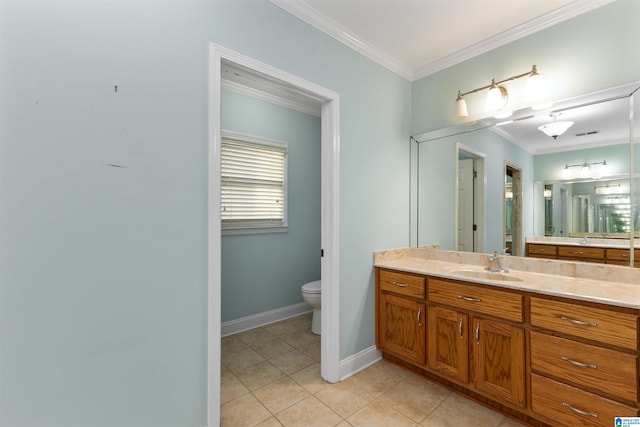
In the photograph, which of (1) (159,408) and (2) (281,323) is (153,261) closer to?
(1) (159,408)

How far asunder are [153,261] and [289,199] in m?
2.10

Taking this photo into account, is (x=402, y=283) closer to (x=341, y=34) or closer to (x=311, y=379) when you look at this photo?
(x=311, y=379)

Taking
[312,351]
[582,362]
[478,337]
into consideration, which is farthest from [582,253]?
[312,351]

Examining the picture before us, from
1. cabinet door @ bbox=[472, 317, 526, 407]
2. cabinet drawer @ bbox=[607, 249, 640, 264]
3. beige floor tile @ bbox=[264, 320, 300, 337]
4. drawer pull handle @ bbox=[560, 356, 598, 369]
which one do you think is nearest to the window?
beige floor tile @ bbox=[264, 320, 300, 337]

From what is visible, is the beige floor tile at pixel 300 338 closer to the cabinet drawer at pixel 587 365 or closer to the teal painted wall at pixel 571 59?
the cabinet drawer at pixel 587 365

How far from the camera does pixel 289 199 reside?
10.9 feet

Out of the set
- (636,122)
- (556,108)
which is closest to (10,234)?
(556,108)

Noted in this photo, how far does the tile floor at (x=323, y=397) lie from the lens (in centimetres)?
165

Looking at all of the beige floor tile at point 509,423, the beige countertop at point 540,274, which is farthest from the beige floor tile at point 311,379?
the beige floor tile at point 509,423

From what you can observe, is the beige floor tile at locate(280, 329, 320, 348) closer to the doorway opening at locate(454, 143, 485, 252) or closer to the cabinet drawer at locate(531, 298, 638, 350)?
the doorway opening at locate(454, 143, 485, 252)

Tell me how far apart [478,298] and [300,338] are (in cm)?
172

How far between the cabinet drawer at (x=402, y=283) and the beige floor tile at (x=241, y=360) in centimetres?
123

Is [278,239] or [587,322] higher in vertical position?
[278,239]

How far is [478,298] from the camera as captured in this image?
5.74 feet
